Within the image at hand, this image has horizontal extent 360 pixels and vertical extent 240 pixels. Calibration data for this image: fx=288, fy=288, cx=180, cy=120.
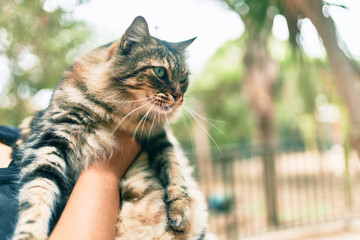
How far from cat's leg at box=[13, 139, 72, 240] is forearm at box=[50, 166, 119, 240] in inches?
3.4

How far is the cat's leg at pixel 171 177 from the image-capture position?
4.59 feet

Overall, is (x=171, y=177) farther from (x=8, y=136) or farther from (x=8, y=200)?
(x=8, y=136)

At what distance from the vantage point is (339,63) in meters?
1.69

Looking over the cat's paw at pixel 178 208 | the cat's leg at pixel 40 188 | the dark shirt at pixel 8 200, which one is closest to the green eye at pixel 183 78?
the cat's paw at pixel 178 208

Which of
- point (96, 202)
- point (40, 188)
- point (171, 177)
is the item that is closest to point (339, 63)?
point (171, 177)

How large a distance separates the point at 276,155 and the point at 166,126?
4219 mm

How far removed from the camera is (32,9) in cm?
274

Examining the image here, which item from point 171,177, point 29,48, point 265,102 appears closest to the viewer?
point 171,177

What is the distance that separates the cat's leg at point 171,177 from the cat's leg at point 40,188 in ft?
1.61

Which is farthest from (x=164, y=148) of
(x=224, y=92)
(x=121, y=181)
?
(x=224, y=92)

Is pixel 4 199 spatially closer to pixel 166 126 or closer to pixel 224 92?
pixel 166 126

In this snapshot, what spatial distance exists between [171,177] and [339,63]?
3.86 feet

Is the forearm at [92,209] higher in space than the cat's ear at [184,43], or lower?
lower

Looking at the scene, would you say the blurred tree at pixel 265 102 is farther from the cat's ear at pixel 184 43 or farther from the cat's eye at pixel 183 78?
the cat's eye at pixel 183 78
